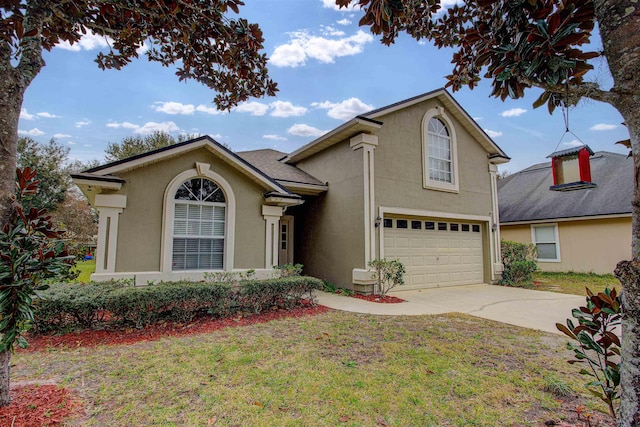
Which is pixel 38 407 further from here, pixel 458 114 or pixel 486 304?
pixel 458 114

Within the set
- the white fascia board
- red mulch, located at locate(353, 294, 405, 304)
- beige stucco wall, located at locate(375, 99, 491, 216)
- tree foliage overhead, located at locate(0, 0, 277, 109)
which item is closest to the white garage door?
beige stucco wall, located at locate(375, 99, 491, 216)

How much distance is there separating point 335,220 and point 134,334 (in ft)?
22.5

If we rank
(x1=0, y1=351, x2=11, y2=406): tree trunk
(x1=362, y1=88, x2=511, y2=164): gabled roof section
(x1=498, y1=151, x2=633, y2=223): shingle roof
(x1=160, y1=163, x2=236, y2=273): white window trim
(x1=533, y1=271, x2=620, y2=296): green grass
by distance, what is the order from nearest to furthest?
(x1=0, y1=351, x2=11, y2=406): tree trunk < (x1=160, y1=163, x2=236, y2=273): white window trim < (x1=362, y1=88, x2=511, y2=164): gabled roof section < (x1=533, y1=271, x2=620, y2=296): green grass < (x1=498, y1=151, x2=633, y2=223): shingle roof

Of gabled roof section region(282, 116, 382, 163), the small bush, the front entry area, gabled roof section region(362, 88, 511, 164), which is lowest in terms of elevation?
the small bush

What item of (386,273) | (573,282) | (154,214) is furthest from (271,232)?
(573,282)

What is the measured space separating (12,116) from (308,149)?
368 inches

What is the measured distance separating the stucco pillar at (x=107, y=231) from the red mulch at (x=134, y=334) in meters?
1.86

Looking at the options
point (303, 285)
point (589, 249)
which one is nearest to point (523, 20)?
point (303, 285)

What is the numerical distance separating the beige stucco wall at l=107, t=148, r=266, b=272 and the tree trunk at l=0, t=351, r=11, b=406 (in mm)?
4347

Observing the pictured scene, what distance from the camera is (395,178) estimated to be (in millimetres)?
10430

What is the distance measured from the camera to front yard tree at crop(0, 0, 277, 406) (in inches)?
118

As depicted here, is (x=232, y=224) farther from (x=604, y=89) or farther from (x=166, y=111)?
(x=166, y=111)

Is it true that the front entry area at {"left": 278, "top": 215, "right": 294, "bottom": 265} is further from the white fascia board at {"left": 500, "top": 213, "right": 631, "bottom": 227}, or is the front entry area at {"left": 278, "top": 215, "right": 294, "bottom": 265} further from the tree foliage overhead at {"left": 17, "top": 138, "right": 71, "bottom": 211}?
the tree foliage overhead at {"left": 17, "top": 138, "right": 71, "bottom": 211}

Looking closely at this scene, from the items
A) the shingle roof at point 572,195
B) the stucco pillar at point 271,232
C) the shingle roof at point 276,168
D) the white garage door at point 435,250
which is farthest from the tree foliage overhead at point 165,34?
the shingle roof at point 572,195
